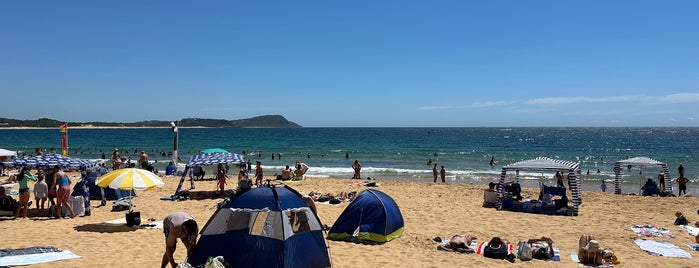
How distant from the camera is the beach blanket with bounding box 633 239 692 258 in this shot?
11.2m

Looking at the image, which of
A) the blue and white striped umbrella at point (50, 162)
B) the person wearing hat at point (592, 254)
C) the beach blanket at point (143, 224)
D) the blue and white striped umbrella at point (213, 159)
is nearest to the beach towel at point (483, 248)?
the person wearing hat at point (592, 254)

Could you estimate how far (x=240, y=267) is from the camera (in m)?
8.56

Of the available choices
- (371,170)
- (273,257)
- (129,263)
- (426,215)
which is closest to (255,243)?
(273,257)

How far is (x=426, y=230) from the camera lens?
13.7m

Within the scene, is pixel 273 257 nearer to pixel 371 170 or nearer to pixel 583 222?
pixel 583 222

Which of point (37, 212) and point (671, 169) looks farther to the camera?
point (671, 169)

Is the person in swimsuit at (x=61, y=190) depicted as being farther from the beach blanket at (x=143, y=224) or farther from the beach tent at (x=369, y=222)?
the beach tent at (x=369, y=222)

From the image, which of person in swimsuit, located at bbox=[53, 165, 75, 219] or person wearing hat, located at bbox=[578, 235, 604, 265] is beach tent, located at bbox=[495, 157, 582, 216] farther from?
person in swimsuit, located at bbox=[53, 165, 75, 219]

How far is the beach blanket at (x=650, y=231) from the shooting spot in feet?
44.1

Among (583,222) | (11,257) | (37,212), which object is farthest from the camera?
(583,222)

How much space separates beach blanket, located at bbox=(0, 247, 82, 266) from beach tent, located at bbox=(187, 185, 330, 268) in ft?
10.2

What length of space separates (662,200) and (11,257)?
23.6 m

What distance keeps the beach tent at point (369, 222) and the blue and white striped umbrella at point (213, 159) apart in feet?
27.4

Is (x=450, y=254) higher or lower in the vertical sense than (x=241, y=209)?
lower
